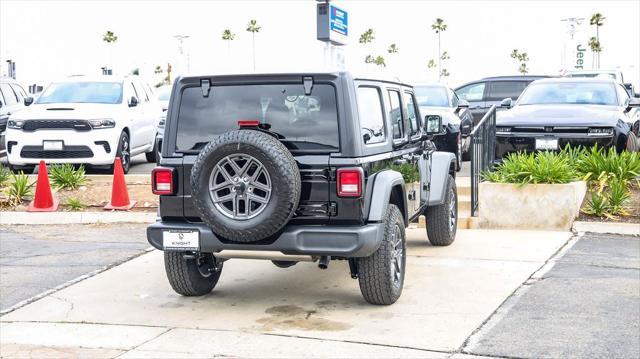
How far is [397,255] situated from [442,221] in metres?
2.54

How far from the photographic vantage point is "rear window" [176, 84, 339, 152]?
23.4 ft

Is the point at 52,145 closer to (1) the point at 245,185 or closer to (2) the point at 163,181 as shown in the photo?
(2) the point at 163,181

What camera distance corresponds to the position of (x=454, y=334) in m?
6.66

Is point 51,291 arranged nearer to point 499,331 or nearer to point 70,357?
point 70,357

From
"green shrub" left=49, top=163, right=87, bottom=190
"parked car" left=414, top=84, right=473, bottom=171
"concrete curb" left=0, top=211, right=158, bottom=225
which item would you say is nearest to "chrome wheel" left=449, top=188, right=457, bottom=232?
"concrete curb" left=0, top=211, right=158, bottom=225

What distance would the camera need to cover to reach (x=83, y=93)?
1712 centimetres

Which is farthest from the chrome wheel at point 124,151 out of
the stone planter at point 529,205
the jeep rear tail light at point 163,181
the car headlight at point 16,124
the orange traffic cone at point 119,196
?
the jeep rear tail light at point 163,181

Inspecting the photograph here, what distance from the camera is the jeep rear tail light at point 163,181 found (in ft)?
23.9

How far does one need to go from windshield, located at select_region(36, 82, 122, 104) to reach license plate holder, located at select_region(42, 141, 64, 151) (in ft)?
4.65

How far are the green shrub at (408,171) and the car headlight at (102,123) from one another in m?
8.40

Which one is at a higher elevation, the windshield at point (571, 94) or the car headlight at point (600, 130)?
the windshield at point (571, 94)

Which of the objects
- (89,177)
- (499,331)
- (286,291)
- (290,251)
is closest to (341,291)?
(286,291)

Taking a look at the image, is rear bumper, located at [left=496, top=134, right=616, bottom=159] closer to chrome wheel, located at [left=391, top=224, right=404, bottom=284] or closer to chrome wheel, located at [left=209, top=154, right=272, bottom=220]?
chrome wheel, located at [left=391, top=224, right=404, bottom=284]

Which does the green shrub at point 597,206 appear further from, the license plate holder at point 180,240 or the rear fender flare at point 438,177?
the license plate holder at point 180,240
